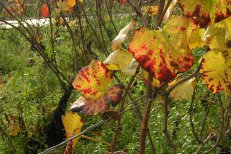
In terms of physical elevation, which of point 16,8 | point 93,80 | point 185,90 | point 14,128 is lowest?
point 14,128

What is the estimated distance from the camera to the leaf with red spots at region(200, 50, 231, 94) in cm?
76

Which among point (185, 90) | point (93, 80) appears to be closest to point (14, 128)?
point (185, 90)

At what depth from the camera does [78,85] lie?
737 mm

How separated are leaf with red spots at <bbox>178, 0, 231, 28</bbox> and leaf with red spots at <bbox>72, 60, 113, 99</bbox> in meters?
0.20

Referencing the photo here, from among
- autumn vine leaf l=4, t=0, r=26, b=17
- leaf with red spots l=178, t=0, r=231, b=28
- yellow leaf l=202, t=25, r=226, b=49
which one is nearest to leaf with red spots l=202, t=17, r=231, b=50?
yellow leaf l=202, t=25, r=226, b=49

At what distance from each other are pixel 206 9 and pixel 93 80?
0.24 meters

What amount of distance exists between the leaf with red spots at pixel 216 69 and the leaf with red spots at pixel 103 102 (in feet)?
0.57

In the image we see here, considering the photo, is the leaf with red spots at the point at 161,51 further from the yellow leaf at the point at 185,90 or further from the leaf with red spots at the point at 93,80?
the yellow leaf at the point at 185,90

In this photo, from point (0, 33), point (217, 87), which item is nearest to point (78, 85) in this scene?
point (217, 87)

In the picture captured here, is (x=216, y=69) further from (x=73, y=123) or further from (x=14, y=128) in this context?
(x=14, y=128)

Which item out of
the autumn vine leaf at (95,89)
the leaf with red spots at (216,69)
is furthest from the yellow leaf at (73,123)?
the leaf with red spots at (216,69)

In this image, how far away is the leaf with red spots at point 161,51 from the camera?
23.1 inches

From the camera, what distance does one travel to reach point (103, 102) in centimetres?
71

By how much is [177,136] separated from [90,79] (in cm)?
158
